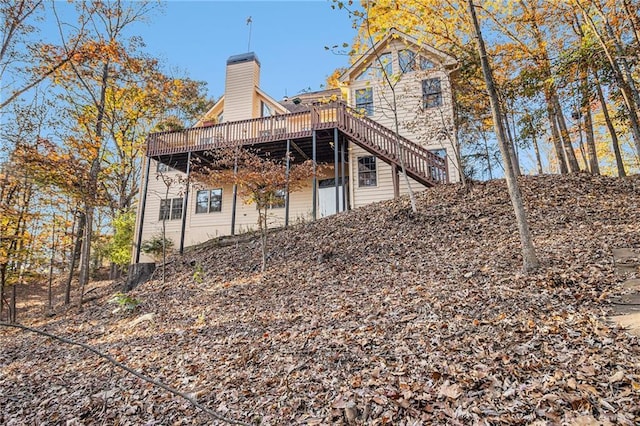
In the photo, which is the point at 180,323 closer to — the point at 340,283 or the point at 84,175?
the point at 340,283

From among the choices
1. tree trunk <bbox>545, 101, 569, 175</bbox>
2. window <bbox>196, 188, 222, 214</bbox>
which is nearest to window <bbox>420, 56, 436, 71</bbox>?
tree trunk <bbox>545, 101, 569, 175</bbox>

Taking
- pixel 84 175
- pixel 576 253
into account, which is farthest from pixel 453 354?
pixel 84 175

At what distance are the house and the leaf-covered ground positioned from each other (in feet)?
12.8

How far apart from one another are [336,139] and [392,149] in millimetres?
2038

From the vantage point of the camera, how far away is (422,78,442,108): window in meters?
12.9

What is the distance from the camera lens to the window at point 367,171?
1370 cm

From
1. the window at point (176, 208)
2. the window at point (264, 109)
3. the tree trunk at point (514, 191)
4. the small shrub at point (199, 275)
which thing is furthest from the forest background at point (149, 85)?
the small shrub at point (199, 275)

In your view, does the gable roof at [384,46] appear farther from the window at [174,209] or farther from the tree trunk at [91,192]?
the tree trunk at [91,192]

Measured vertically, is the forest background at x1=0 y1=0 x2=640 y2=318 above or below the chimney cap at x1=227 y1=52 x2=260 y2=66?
below

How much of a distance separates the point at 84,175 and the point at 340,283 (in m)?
9.41

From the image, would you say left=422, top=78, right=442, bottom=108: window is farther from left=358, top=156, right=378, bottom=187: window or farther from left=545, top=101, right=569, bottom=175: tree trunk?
left=545, top=101, right=569, bottom=175: tree trunk

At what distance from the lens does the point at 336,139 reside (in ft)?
39.4

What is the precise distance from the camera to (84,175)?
10.7 meters

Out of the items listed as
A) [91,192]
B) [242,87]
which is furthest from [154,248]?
[242,87]
